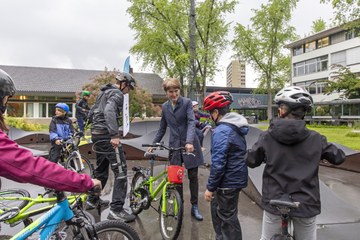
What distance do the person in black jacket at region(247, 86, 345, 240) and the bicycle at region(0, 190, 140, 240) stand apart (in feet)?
4.01

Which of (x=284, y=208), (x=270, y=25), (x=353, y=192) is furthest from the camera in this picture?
(x=270, y=25)

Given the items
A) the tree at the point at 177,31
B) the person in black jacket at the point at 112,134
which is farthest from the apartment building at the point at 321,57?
the person in black jacket at the point at 112,134

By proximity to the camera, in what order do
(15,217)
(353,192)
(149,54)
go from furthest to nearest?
(149,54), (353,192), (15,217)

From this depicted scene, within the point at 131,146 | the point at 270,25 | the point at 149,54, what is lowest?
the point at 131,146

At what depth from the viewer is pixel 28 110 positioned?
3203 centimetres

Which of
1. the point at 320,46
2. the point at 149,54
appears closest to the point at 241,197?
the point at 149,54

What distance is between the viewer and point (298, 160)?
2.25 meters

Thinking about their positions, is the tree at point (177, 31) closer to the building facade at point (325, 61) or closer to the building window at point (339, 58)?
the building facade at point (325, 61)

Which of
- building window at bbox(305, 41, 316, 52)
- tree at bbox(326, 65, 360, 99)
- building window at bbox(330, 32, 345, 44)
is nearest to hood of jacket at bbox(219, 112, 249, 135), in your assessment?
tree at bbox(326, 65, 360, 99)

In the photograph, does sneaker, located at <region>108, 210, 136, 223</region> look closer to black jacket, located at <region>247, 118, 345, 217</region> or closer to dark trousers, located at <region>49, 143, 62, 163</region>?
black jacket, located at <region>247, 118, 345, 217</region>

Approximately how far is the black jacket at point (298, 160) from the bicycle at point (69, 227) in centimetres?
125

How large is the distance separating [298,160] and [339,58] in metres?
42.2

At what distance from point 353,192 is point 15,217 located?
19.9 ft

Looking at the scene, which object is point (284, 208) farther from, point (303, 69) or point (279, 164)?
point (303, 69)
